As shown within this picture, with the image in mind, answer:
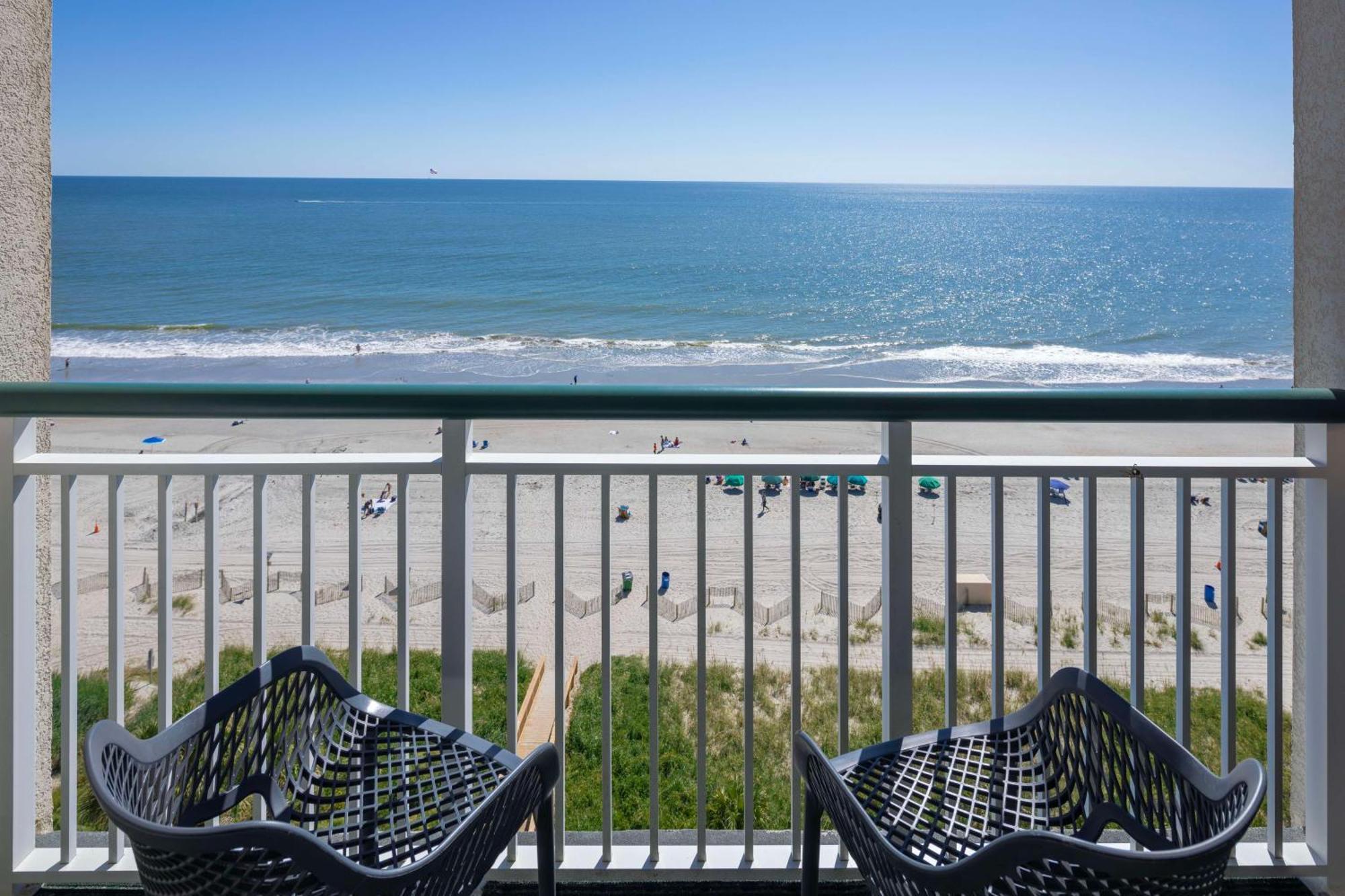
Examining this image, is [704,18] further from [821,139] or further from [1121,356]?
[1121,356]

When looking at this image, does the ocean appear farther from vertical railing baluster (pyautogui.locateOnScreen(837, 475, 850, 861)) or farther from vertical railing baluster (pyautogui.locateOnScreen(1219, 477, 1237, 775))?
vertical railing baluster (pyautogui.locateOnScreen(1219, 477, 1237, 775))

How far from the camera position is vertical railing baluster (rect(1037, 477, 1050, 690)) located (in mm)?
1636

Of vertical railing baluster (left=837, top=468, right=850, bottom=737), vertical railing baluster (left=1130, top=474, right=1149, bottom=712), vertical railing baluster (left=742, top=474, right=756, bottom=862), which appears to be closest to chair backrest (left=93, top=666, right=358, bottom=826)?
vertical railing baluster (left=742, top=474, right=756, bottom=862)

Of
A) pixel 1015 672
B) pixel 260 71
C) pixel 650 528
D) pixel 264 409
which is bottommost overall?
pixel 1015 672

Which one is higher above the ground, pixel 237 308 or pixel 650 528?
pixel 237 308

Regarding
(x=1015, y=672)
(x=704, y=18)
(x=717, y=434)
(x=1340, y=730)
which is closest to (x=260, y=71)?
(x=704, y=18)

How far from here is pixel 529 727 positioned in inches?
129

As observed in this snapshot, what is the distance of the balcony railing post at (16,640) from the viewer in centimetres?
163

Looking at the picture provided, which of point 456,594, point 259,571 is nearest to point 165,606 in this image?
point 259,571

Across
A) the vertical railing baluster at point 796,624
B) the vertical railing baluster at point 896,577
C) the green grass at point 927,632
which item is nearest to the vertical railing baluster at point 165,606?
the vertical railing baluster at point 796,624

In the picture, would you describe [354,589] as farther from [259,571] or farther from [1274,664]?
[1274,664]

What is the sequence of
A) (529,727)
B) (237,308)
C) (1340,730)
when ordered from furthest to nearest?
(237,308) → (529,727) → (1340,730)

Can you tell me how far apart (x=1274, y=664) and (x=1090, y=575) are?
1.26ft

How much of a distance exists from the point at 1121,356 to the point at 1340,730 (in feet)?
71.5
